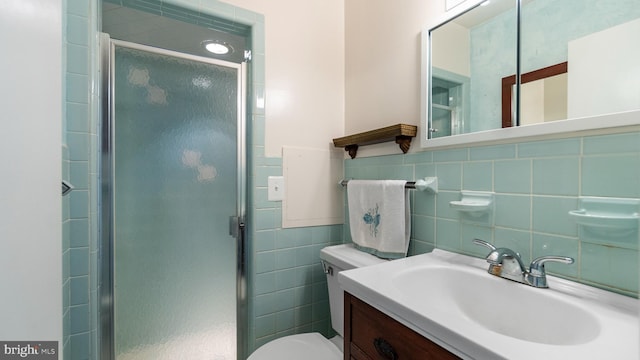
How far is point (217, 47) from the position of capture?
1.38 m

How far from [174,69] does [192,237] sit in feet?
2.90

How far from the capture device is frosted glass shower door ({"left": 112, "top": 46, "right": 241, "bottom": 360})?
4.14 feet

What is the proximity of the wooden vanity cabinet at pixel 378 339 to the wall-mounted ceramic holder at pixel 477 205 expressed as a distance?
1.48 ft

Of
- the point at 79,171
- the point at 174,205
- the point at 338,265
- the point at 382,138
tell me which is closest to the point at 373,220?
the point at 338,265

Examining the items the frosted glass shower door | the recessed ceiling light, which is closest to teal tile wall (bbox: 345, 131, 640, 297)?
the frosted glass shower door

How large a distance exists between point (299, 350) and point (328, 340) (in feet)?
0.49

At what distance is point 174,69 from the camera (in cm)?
134

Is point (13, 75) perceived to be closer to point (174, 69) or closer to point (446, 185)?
point (174, 69)

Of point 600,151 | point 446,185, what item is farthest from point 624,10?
point 446,185

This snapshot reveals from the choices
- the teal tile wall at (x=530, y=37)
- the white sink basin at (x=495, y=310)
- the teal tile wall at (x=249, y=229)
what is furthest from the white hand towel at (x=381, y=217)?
the teal tile wall at (x=530, y=37)

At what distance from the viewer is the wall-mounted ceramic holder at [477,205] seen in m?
0.83

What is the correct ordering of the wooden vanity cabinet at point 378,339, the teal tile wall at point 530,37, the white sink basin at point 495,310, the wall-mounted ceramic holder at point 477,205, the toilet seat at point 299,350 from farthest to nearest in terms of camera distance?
the toilet seat at point 299,350
the wall-mounted ceramic holder at point 477,205
the teal tile wall at point 530,37
the wooden vanity cabinet at point 378,339
the white sink basin at point 495,310

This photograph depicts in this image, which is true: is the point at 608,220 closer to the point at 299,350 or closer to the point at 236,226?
the point at 299,350

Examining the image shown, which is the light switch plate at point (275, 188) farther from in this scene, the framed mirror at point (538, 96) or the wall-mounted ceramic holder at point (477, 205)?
the framed mirror at point (538, 96)
